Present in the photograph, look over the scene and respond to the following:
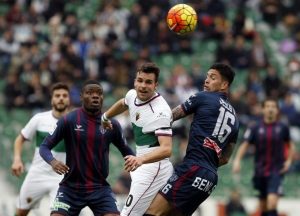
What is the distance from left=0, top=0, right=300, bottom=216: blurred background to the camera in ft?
65.4

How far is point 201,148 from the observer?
34.3ft

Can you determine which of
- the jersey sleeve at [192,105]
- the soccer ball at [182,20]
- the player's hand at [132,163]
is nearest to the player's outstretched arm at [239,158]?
the soccer ball at [182,20]

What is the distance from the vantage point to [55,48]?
2325 centimetres

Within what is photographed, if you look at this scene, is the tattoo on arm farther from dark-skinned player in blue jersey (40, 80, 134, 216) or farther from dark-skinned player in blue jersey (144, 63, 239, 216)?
dark-skinned player in blue jersey (40, 80, 134, 216)

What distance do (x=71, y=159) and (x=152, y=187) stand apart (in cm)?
106

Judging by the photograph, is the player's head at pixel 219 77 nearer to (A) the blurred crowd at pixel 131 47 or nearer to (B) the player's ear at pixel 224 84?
(B) the player's ear at pixel 224 84

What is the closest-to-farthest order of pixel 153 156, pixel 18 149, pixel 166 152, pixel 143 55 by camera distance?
pixel 153 156 < pixel 166 152 < pixel 18 149 < pixel 143 55

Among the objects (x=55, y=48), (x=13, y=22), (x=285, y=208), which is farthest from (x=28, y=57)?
(x=285, y=208)

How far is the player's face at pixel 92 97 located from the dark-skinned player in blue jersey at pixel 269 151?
4770mm

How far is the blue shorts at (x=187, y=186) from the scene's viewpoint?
10.4 m

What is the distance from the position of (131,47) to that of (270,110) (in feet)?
30.7

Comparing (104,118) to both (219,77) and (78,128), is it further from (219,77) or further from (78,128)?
(219,77)

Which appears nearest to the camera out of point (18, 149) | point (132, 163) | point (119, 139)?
point (132, 163)

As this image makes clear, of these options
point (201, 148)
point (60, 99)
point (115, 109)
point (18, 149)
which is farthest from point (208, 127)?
point (18, 149)
